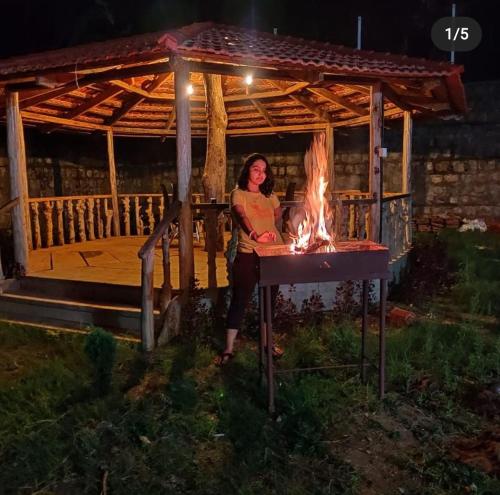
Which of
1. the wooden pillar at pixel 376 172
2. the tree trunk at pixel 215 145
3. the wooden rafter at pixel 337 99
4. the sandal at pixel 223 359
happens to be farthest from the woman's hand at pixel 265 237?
the wooden rafter at pixel 337 99

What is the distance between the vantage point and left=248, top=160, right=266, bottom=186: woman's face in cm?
497

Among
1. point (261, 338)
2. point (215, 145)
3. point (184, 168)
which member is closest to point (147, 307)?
point (261, 338)

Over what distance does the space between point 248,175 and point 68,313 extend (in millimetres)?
3378

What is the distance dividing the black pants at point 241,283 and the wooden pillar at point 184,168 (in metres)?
1.24

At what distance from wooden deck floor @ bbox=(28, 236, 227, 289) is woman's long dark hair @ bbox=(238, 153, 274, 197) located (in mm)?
1979

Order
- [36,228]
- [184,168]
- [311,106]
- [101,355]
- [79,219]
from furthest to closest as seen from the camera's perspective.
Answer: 1. [79,219]
2. [311,106]
3. [36,228]
4. [184,168]
5. [101,355]

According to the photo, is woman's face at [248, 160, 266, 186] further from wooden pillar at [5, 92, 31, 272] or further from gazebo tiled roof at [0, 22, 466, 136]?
wooden pillar at [5, 92, 31, 272]

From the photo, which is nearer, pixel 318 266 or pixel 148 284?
pixel 318 266

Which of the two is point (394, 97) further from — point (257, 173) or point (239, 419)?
point (239, 419)

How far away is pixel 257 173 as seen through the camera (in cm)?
500

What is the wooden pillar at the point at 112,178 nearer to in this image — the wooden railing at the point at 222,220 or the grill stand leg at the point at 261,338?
the wooden railing at the point at 222,220

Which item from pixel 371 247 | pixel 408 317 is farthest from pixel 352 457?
pixel 408 317

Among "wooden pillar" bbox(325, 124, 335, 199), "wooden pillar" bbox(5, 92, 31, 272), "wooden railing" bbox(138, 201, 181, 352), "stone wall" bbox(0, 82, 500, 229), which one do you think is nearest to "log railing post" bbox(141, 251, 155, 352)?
"wooden railing" bbox(138, 201, 181, 352)

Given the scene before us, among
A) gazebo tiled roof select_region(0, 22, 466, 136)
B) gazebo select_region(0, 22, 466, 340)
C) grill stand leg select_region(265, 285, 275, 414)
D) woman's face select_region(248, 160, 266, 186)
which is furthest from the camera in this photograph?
gazebo select_region(0, 22, 466, 340)
